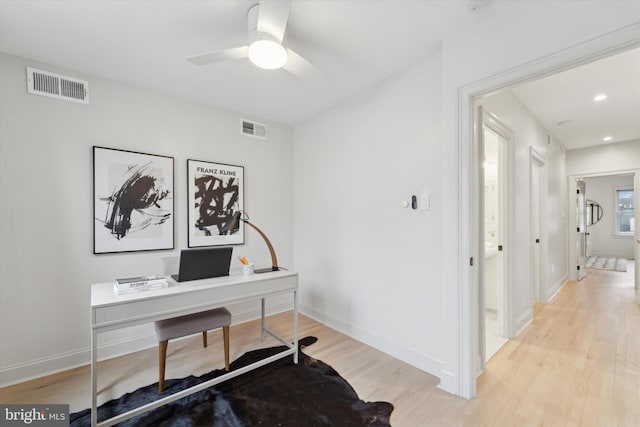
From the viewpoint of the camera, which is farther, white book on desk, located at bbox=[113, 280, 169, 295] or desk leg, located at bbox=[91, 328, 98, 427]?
white book on desk, located at bbox=[113, 280, 169, 295]

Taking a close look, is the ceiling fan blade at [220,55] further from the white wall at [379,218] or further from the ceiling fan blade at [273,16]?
the white wall at [379,218]

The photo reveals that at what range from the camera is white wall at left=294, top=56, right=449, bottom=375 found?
224 centimetres

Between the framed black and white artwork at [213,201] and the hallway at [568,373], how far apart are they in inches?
110

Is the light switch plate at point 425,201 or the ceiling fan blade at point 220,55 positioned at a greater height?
the ceiling fan blade at point 220,55

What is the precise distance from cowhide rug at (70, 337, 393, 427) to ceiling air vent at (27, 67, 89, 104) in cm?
246

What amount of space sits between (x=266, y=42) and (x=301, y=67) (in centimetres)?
35

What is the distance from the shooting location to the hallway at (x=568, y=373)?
1.74 metres

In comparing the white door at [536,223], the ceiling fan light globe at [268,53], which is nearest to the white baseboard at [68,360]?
the ceiling fan light globe at [268,53]

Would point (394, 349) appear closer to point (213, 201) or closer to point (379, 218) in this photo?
point (379, 218)

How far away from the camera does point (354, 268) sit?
2949 millimetres

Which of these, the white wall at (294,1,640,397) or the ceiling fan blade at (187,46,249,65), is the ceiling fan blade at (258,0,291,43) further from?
the white wall at (294,1,640,397)

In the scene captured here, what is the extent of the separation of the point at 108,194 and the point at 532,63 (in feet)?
11.2

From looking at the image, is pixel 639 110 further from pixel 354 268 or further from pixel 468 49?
pixel 354 268

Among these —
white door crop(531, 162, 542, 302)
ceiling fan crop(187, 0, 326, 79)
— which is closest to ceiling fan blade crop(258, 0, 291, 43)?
ceiling fan crop(187, 0, 326, 79)
